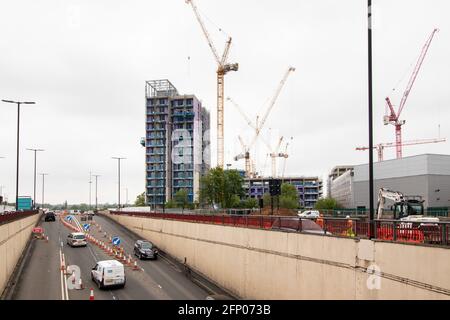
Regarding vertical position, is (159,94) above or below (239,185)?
above

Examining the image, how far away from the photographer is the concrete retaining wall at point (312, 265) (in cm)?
1234

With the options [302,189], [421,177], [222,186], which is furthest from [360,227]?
[302,189]

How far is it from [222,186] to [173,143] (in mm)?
72179

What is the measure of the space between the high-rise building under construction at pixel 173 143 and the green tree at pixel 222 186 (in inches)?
2371

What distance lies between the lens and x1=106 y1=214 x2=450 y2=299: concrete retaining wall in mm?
12336

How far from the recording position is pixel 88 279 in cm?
3106

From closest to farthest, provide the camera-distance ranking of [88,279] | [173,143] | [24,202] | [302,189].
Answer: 1. [88,279]
2. [24,202]
3. [173,143]
4. [302,189]

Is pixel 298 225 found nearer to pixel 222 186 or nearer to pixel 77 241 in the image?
pixel 77 241

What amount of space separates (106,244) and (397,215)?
32819 millimetres

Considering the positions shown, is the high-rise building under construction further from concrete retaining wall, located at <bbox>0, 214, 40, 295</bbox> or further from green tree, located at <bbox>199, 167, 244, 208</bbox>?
concrete retaining wall, located at <bbox>0, 214, 40, 295</bbox>

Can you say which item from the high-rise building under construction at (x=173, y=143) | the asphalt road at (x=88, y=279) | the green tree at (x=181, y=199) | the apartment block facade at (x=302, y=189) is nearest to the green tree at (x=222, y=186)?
the asphalt road at (x=88, y=279)
